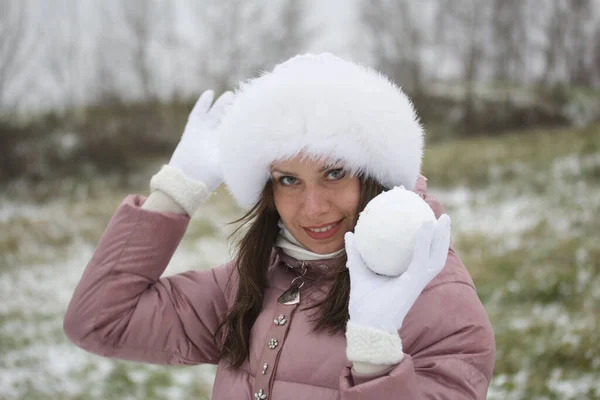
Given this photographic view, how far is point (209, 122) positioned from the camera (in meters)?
1.84

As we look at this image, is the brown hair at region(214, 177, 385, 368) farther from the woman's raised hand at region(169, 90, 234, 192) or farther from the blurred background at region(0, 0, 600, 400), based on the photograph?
the blurred background at region(0, 0, 600, 400)

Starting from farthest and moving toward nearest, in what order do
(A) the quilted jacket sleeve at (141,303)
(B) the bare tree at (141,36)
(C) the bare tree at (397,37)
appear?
(C) the bare tree at (397,37) → (B) the bare tree at (141,36) → (A) the quilted jacket sleeve at (141,303)

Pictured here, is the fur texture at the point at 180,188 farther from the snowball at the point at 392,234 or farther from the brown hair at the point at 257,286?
the snowball at the point at 392,234

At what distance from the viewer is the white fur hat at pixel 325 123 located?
1.40m

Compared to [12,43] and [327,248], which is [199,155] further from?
[12,43]

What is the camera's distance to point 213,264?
646cm

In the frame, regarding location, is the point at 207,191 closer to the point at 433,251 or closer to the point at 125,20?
the point at 433,251

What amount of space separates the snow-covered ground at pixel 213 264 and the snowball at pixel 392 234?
240 centimetres

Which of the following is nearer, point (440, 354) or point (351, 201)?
point (440, 354)

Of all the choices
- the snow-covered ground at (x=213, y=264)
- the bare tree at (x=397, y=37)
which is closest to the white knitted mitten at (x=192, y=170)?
the snow-covered ground at (x=213, y=264)

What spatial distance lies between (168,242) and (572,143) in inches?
304

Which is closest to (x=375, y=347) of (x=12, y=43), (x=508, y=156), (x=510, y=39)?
(x=508, y=156)

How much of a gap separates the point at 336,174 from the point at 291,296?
0.33 m

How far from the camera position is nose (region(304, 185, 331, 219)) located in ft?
4.62
